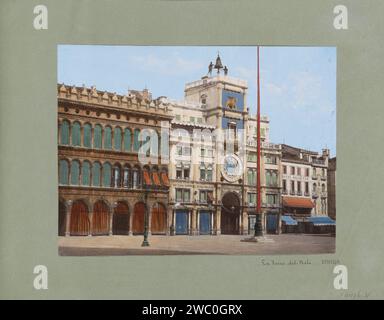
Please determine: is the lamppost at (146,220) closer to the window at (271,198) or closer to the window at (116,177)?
the window at (116,177)

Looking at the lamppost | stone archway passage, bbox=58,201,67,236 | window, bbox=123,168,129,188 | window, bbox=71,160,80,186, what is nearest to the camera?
stone archway passage, bbox=58,201,67,236

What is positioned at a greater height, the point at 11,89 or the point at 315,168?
the point at 11,89

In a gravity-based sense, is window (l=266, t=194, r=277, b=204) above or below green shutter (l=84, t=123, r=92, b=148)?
below

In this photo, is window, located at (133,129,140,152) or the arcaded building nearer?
the arcaded building

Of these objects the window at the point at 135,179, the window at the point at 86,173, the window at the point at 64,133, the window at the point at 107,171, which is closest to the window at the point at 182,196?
the window at the point at 135,179

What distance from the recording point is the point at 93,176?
800 centimetres

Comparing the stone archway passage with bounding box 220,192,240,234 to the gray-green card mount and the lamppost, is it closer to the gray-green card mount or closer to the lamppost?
the gray-green card mount

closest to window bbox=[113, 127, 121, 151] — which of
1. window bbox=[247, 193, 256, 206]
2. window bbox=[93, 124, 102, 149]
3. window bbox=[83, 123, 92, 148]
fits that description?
window bbox=[93, 124, 102, 149]

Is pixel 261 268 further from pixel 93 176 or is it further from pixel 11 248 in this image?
pixel 11 248

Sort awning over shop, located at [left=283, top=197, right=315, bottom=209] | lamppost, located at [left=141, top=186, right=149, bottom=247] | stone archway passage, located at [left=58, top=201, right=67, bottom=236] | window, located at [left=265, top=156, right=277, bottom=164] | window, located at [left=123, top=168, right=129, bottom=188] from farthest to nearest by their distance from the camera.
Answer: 1. window, located at [left=265, top=156, right=277, bottom=164]
2. awning over shop, located at [left=283, top=197, right=315, bottom=209]
3. window, located at [left=123, top=168, right=129, bottom=188]
4. lamppost, located at [left=141, top=186, right=149, bottom=247]
5. stone archway passage, located at [left=58, top=201, right=67, bottom=236]

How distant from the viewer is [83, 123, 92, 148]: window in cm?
796

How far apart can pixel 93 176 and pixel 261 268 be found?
2.28 m
